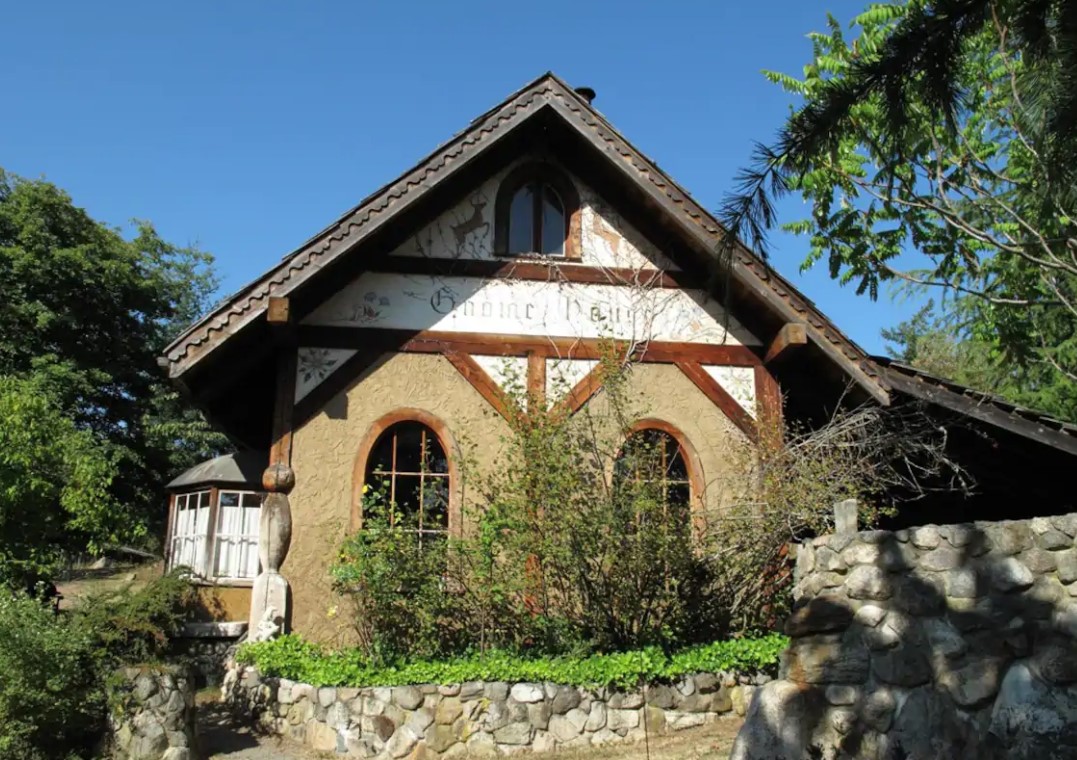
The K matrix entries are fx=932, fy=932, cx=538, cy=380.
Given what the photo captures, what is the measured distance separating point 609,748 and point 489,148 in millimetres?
6593

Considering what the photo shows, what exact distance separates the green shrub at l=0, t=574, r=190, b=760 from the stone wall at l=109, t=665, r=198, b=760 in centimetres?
18

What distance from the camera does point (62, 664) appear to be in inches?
302

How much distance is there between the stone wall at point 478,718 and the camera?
27.5ft

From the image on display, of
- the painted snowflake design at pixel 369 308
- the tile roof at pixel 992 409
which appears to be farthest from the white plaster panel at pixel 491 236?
the tile roof at pixel 992 409

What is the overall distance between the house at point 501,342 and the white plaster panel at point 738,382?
0.03 metres

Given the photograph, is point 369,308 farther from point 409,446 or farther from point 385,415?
point 409,446

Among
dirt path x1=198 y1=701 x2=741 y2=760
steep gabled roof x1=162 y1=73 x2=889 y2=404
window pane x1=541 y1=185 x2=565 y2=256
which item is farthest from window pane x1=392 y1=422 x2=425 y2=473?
dirt path x1=198 y1=701 x2=741 y2=760

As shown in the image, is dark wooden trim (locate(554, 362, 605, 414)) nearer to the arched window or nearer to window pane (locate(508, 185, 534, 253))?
the arched window

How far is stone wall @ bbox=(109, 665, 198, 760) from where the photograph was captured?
7.77 m

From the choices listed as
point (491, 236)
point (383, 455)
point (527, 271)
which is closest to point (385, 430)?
point (383, 455)

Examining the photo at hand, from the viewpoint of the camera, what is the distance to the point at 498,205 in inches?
448

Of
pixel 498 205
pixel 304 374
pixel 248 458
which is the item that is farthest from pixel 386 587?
pixel 248 458

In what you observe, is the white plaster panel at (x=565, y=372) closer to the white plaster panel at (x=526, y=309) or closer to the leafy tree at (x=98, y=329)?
the white plaster panel at (x=526, y=309)

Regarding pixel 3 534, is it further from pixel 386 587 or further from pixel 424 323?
pixel 424 323
